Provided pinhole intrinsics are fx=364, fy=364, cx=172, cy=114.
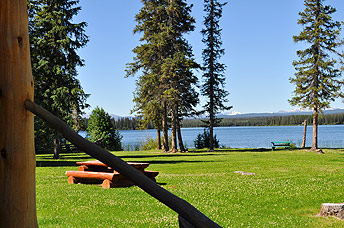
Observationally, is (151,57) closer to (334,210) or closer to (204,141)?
(204,141)

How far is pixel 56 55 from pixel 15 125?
26310mm

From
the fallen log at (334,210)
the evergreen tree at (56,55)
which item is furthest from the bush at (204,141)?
the fallen log at (334,210)

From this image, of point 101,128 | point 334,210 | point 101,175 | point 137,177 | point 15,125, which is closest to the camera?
point 137,177

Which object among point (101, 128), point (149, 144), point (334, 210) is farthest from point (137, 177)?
point (149, 144)

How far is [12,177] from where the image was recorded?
2.18 m

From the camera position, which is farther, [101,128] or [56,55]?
[101,128]

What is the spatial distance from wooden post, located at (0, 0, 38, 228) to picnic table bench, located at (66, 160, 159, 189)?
986 centimetres

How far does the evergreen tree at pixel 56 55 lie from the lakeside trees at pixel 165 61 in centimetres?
872

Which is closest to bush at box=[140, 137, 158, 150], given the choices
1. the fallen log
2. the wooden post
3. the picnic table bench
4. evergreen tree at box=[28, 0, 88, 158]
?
evergreen tree at box=[28, 0, 88, 158]

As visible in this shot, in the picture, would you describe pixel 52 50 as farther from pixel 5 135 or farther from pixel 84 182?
pixel 5 135

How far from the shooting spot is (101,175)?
488 inches

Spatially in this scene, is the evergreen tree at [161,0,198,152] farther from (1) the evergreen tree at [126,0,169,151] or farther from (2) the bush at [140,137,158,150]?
(2) the bush at [140,137,158,150]

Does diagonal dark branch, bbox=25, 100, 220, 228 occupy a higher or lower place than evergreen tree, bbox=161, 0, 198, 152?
lower

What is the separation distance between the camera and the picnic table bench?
40.0 feet
